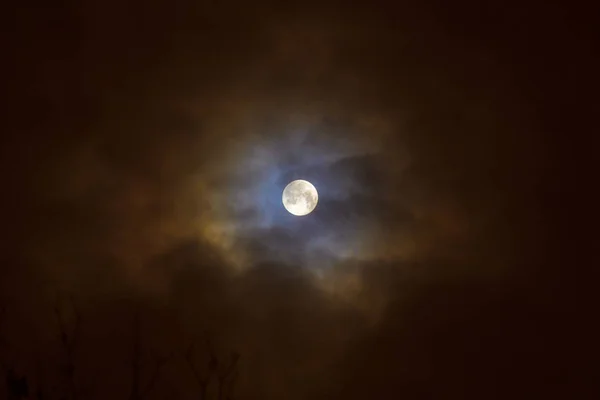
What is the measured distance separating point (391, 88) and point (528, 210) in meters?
0.58

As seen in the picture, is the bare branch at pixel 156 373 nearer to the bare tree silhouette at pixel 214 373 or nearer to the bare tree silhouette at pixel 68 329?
the bare tree silhouette at pixel 214 373

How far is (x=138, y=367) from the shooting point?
2145mm

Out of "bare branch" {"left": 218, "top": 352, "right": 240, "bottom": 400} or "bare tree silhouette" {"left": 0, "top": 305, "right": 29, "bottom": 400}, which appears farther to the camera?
"bare branch" {"left": 218, "top": 352, "right": 240, "bottom": 400}

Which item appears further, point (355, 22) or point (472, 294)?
point (472, 294)

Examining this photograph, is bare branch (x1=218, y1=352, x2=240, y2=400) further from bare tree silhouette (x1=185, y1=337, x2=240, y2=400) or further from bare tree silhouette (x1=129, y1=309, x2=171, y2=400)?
bare tree silhouette (x1=129, y1=309, x2=171, y2=400)

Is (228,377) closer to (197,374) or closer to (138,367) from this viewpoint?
(197,374)

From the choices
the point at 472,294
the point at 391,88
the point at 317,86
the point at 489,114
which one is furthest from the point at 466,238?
the point at 317,86

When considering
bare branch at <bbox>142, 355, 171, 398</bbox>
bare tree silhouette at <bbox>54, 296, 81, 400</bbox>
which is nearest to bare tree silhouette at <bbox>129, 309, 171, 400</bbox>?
bare branch at <bbox>142, 355, 171, 398</bbox>

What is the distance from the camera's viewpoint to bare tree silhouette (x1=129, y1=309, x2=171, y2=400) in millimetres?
2133

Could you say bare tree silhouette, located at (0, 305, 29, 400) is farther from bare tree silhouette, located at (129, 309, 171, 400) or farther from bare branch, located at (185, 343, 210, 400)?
bare branch, located at (185, 343, 210, 400)

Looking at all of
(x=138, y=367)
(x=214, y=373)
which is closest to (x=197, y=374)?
(x=214, y=373)

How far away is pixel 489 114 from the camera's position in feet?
7.00

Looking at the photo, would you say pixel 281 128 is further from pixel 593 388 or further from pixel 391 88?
pixel 593 388

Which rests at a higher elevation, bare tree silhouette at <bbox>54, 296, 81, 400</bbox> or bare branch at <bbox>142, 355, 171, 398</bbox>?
bare tree silhouette at <bbox>54, 296, 81, 400</bbox>
